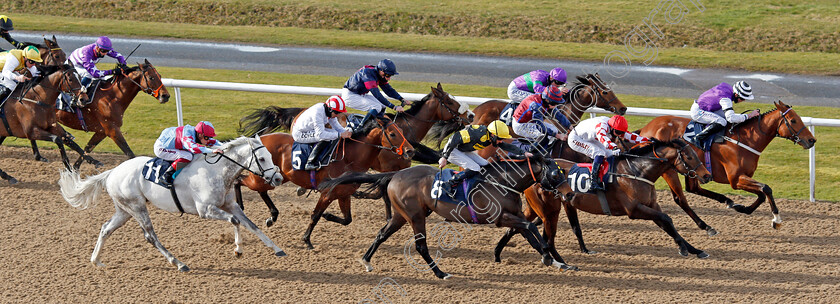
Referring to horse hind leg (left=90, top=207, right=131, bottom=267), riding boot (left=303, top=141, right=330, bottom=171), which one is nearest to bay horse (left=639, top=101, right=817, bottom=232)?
riding boot (left=303, top=141, right=330, bottom=171)

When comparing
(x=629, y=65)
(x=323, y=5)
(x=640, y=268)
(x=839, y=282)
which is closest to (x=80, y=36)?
(x=323, y=5)

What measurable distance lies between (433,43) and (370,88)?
885cm

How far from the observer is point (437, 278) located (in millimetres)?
7801

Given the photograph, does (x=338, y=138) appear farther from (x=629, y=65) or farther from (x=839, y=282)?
(x=629, y=65)

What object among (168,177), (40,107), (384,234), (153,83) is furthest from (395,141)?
(40,107)

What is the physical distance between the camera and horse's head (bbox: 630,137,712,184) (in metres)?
7.78

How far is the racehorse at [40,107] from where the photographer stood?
1062 cm

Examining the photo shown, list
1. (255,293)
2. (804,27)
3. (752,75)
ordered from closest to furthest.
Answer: (255,293), (752,75), (804,27)

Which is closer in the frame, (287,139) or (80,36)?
(287,139)

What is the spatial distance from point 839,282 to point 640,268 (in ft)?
5.35

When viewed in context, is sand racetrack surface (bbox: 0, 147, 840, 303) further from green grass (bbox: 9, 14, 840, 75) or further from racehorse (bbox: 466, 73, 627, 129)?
green grass (bbox: 9, 14, 840, 75)

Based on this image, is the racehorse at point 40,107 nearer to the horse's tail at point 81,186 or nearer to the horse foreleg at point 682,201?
the horse's tail at point 81,186

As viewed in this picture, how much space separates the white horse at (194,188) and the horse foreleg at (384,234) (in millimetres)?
742

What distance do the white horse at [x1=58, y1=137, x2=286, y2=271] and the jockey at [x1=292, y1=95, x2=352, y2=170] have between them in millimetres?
939
